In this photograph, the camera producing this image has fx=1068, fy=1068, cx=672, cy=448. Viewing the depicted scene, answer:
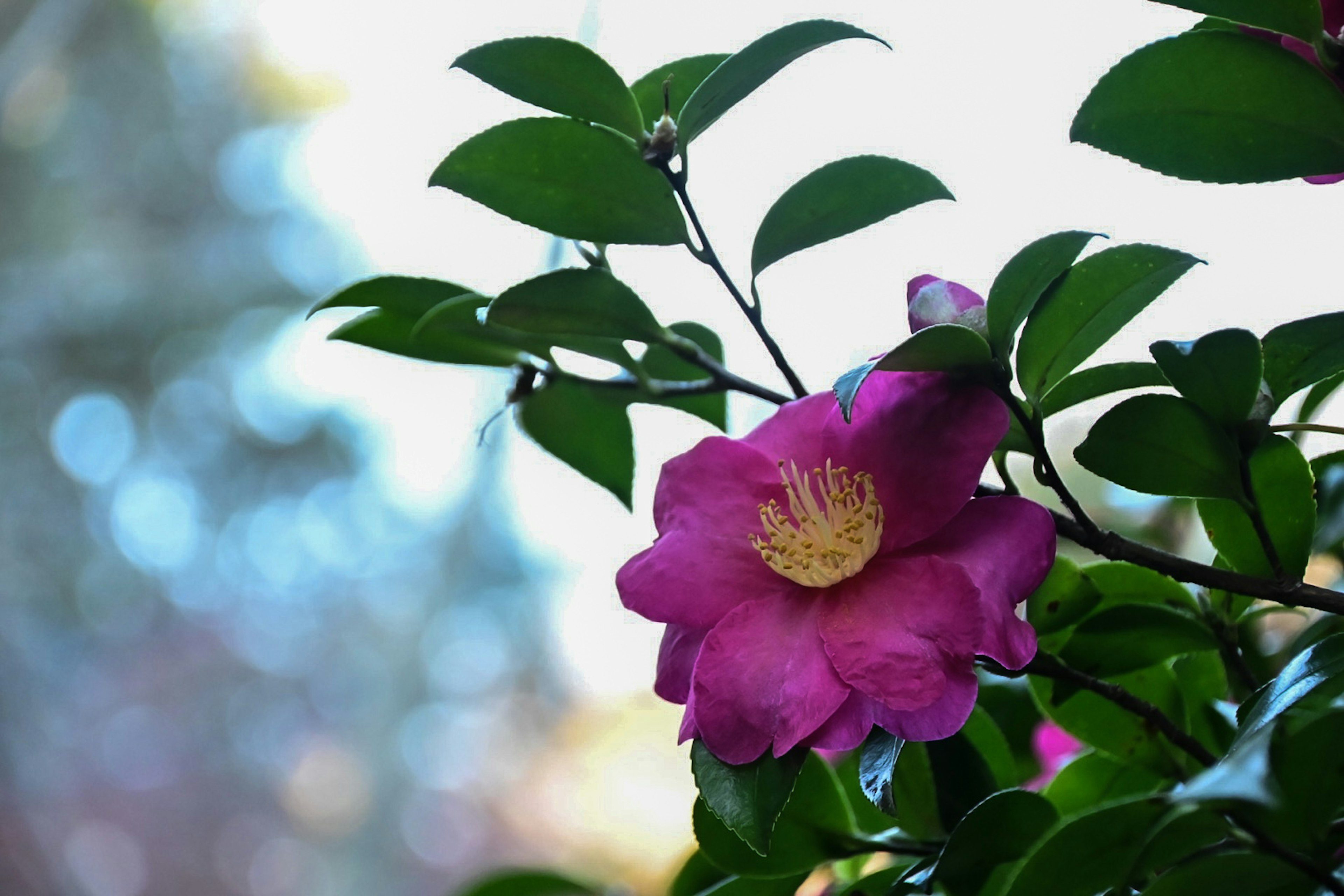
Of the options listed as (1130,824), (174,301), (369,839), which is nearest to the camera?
(1130,824)

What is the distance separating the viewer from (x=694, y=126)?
40 cm

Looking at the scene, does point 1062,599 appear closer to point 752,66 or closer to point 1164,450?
point 1164,450

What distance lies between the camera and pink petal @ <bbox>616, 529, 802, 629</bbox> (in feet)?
1.30

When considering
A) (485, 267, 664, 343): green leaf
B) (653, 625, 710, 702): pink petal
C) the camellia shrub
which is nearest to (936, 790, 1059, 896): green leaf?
the camellia shrub

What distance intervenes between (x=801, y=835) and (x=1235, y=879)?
18 centimetres

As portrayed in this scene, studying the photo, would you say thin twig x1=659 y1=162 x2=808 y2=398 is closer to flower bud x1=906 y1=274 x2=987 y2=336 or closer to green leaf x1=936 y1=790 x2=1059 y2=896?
flower bud x1=906 y1=274 x2=987 y2=336

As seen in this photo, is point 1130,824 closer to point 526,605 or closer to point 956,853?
point 956,853

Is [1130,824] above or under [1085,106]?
under

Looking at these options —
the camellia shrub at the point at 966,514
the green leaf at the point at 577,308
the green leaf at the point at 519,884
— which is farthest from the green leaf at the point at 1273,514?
the green leaf at the point at 519,884

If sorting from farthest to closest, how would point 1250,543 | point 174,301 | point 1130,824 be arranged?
point 174,301 → point 1250,543 → point 1130,824

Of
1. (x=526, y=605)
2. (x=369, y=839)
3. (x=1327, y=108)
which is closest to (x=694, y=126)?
(x=1327, y=108)

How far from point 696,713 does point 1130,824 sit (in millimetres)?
130

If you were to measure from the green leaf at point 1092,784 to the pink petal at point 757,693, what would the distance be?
18 cm

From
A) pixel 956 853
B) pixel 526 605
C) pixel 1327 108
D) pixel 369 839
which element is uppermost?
pixel 1327 108
